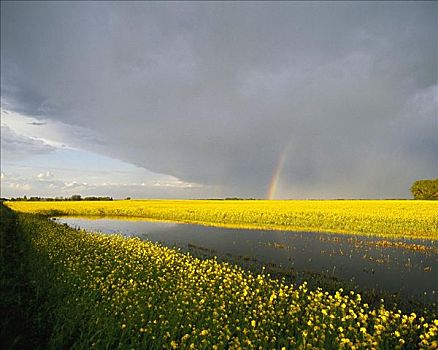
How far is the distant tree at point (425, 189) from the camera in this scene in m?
107

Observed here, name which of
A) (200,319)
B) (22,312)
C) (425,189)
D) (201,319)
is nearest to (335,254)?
(200,319)

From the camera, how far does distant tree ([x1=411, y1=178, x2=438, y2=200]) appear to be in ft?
352

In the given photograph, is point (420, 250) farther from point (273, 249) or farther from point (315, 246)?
point (273, 249)

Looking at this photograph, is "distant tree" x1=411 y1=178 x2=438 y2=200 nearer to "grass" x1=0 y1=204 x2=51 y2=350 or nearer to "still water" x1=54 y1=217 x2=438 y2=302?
Result: "still water" x1=54 y1=217 x2=438 y2=302

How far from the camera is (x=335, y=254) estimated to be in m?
18.4

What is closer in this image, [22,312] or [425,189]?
[22,312]

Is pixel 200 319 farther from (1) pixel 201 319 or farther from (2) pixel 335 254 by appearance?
(2) pixel 335 254

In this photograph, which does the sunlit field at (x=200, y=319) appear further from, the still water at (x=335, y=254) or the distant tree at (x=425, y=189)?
the distant tree at (x=425, y=189)

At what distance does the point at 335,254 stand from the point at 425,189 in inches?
4564

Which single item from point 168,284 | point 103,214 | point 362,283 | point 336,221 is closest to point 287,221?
point 336,221

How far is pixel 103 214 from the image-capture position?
162ft

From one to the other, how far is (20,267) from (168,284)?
19.9ft

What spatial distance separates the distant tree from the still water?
340ft

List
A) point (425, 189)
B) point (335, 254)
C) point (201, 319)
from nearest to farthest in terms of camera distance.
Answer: point (201, 319), point (335, 254), point (425, 189)
